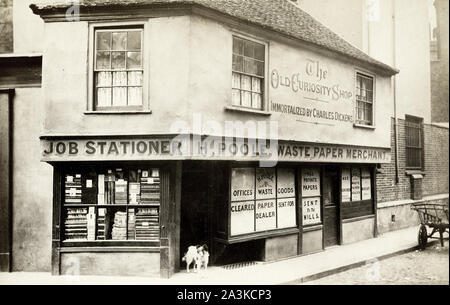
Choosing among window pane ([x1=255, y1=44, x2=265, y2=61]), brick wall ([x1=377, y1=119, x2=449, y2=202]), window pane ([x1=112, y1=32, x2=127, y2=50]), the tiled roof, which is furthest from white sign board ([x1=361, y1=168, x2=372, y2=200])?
window pane ([x1=112, y1=32, x2=127, y2=50])

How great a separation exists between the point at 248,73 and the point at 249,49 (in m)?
0.59

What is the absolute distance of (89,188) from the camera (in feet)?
29.8

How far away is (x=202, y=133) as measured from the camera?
344 inches

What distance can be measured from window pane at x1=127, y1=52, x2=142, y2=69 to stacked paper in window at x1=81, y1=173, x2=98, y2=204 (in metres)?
2.54

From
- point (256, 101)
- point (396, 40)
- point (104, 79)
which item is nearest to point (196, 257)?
point (256, 101)

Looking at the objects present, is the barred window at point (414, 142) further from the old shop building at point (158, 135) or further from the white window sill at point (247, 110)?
the white window sill at point (247, 110)

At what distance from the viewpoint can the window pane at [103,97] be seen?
8898 mm

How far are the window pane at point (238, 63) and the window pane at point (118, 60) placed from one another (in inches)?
102

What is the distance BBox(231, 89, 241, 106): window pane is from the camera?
9.74m

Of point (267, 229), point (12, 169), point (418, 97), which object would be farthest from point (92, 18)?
point (418, 97)

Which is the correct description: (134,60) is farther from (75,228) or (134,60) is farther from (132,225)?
(75,228)

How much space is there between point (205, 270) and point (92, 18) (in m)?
6.19

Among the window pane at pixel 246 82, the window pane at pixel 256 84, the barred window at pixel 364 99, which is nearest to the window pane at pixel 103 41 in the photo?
the window pane at pixel 246 82
